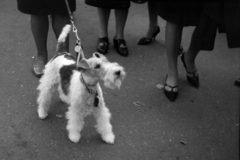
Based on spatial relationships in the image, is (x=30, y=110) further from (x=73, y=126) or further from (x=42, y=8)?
(x=42, y=8)

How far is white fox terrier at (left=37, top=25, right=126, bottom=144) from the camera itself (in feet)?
7.30

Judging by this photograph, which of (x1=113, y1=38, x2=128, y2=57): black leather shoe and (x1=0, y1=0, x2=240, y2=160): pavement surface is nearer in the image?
(x1=0, y1=0, x2=240, y2=160): pavement surface

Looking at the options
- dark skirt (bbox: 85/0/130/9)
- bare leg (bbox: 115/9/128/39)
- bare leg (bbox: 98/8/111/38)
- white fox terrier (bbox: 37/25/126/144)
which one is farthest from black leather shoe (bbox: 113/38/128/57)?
white fox terrier (bbox: 37/25/126/144)

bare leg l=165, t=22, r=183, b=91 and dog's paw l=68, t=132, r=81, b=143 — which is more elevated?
bare leg l=165, t=22, r=183, b=91

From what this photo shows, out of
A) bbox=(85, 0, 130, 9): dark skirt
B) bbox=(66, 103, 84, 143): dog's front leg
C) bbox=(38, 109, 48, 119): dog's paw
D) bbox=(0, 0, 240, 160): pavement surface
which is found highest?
bbox=(85, 0, 130, 9): dark skirt

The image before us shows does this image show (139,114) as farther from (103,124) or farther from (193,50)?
(193,50)

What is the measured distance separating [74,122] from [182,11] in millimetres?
1670

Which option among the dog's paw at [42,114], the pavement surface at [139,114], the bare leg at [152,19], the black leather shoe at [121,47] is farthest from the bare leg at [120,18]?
the dog's paw at [42,114]

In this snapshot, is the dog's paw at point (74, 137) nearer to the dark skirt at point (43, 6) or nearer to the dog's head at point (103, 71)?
the dog's head at point (103, 71)

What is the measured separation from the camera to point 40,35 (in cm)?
354

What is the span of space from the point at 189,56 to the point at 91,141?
5.76 ft

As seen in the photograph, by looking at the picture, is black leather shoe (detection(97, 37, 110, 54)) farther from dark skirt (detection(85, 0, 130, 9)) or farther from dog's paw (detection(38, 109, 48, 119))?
dog's paw (detection(38, 109, 48, 119))

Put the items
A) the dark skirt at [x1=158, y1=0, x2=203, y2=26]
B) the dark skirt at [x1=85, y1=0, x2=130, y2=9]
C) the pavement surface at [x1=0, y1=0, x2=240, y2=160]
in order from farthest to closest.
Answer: the dark skirt at [x1=85, y1=0, x2=130, y2=9], the dark skirt at [x1=158, y1=0, x2=203, y2=26], the pavement surface at [x1=0, y1=0, x2=240, y2=160]

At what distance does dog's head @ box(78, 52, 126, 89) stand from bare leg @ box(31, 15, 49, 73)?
144 centimetres
